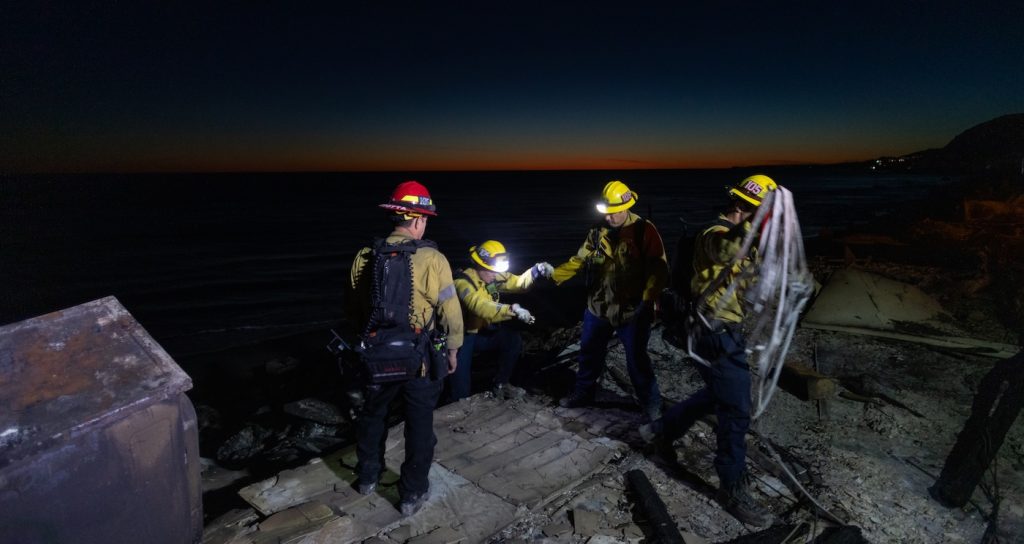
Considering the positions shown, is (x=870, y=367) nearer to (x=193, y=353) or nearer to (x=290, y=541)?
(x=290, y=541)

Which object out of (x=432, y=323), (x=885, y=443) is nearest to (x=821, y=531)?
(x=885, y=443)

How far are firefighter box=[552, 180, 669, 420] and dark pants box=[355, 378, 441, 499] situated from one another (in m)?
2.08

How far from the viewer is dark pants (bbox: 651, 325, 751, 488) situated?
12.6 ft

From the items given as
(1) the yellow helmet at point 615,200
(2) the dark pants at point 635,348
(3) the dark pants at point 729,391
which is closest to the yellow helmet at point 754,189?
(3) the dark pants at point 729,391

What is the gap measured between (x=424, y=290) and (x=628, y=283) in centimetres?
226

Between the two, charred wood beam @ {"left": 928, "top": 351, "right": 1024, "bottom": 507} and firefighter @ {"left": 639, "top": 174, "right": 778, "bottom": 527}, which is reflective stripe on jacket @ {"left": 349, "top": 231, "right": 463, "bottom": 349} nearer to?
firefighter @ {"left": 639, "top": 174, "right": 778, "bottom": 527}

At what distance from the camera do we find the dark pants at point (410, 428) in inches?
149

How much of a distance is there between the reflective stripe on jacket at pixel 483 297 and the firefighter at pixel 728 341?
2233 millimetres

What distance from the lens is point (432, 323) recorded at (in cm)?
399

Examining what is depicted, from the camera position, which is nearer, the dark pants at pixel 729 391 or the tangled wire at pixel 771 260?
the tangled wire at pixel 771 260

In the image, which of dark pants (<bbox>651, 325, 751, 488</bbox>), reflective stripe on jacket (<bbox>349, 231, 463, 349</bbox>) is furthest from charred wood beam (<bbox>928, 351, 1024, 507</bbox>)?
reflective stripe on jacket (<bbox>349, 231, 463, 349</bbox>)

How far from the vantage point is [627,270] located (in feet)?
16.7

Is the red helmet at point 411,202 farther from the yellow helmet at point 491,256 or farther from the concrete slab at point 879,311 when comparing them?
the concrete slab at point 879,311

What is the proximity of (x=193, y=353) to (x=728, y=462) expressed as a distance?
43.9ft
